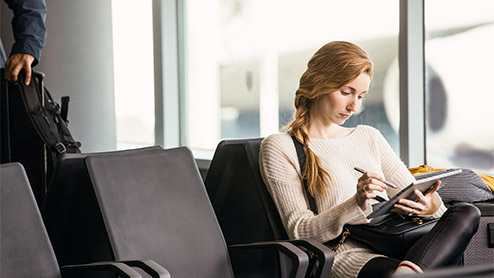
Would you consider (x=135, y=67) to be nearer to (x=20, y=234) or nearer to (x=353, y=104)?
(x=353, y=104)

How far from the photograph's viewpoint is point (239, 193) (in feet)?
7.95

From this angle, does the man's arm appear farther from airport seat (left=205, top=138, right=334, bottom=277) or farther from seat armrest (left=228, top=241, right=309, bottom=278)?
seat armrest (left=228, top=241, right=309, bottom=278)

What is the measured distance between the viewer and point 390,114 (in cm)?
344

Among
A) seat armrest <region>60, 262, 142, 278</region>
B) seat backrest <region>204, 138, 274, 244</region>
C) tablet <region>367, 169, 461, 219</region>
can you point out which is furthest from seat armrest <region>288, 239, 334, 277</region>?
seat armrest <region>60, 262, 142, 278</region>

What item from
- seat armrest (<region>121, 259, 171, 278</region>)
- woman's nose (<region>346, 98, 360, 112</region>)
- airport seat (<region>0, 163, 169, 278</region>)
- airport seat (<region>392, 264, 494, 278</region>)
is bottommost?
seat armrest (<region>121, 259, 171, 278</region>)

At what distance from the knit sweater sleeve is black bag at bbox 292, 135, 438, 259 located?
0.05 metres

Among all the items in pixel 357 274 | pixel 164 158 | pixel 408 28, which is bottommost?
pixel 357 274

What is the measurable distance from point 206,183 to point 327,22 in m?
1.73

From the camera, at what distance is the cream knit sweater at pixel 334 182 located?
2.02 metres

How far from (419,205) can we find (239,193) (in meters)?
0.67

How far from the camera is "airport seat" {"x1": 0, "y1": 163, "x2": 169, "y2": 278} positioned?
1643 mm

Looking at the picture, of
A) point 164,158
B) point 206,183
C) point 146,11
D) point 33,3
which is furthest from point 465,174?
point 146,11

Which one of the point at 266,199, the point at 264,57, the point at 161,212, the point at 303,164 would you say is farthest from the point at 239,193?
the point at 264,57

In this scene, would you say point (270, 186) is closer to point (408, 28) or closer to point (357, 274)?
point (357, 274)
